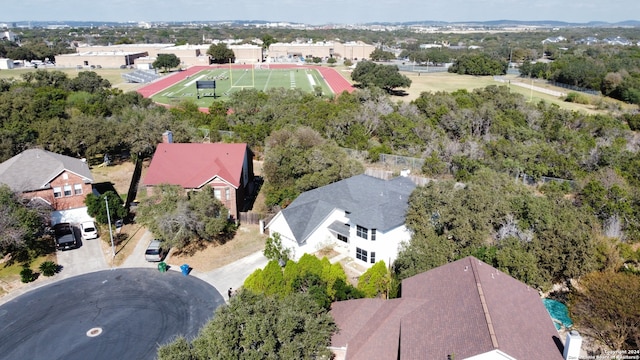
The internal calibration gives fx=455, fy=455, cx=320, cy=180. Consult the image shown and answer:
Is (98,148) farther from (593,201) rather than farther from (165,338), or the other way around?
(593,201)

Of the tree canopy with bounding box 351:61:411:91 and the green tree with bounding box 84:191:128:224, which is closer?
the green tree with bounding box 84:191:128:224

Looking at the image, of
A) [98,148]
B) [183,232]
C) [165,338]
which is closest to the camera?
[165,338]

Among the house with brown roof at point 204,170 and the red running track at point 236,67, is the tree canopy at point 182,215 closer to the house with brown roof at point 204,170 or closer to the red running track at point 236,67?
the house with brown roof at point 204,170

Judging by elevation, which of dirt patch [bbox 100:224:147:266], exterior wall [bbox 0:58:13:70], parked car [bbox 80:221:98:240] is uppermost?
exterior wall [bbox 0:58:13:70]

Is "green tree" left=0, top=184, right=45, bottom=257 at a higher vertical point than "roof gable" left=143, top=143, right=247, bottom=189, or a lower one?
lower

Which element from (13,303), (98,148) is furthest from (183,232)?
(98,148)

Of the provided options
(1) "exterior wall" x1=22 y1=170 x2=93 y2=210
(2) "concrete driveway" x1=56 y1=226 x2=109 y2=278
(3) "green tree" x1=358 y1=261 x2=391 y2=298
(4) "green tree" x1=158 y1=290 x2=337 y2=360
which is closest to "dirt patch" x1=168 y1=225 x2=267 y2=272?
(2) "concrete driveway" x1=56 y1=226 x2=109 y2=278

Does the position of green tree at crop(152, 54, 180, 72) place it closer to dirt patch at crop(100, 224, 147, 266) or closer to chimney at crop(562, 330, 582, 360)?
dirt patch at crop(100, 224, 147, 266)
